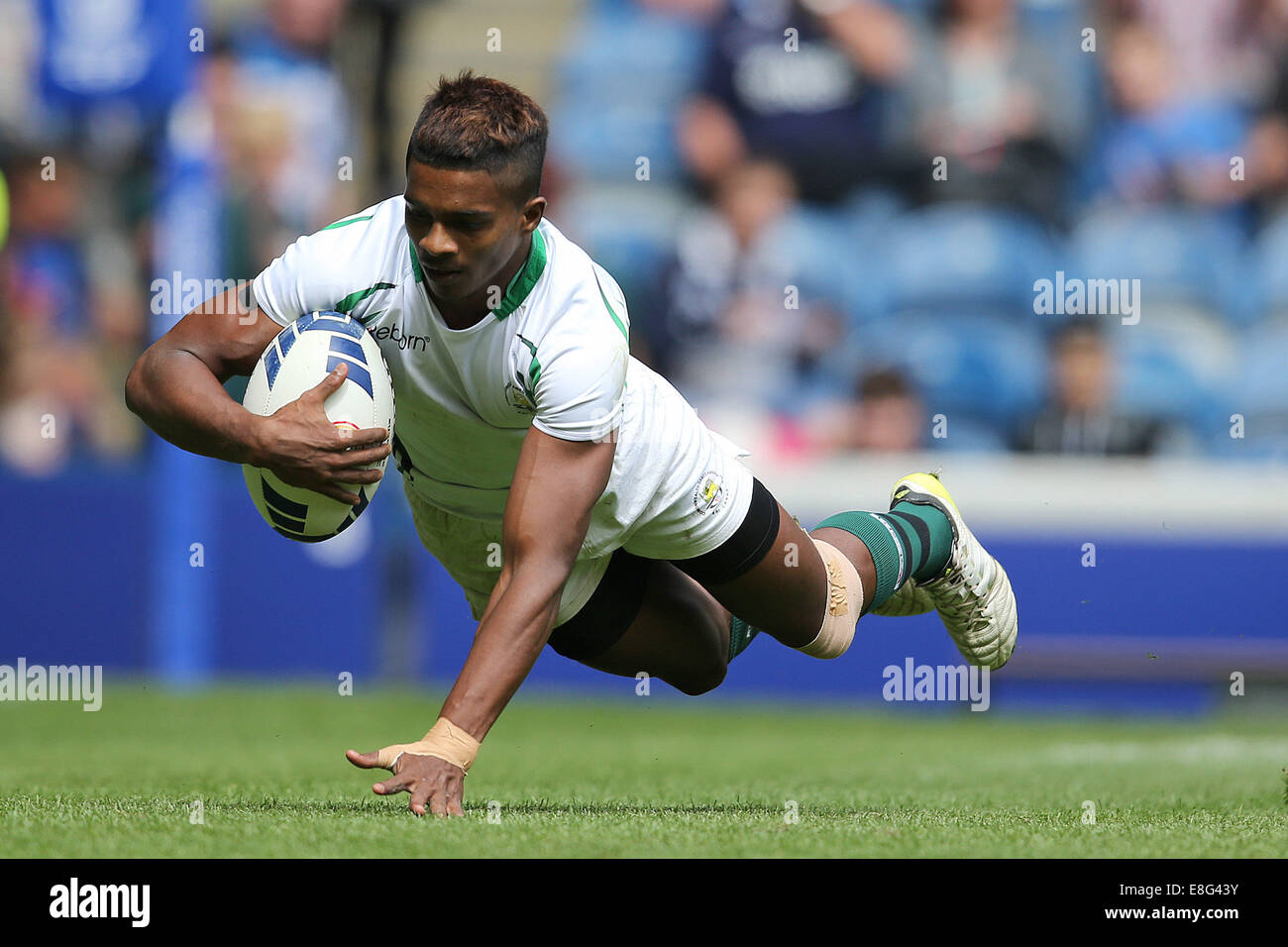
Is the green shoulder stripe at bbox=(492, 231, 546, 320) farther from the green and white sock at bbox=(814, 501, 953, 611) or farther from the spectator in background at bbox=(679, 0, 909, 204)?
the spectator in background at bbox=(679, 0, 909, 204)

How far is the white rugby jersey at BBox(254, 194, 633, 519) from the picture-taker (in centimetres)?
468

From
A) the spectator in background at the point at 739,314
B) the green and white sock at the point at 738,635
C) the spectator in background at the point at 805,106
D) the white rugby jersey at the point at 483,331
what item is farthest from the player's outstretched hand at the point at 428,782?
the spectator in background at the point at 805,106

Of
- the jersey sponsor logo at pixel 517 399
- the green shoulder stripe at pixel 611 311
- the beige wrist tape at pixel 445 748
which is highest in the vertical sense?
the green shoulder stripe at pixel 611 311

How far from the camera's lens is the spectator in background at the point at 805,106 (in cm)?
1345

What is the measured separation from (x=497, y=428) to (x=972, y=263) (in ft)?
27.7

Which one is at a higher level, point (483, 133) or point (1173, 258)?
point (1173, 258)

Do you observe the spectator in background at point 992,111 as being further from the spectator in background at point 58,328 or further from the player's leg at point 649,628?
the player's leg at point 649,628

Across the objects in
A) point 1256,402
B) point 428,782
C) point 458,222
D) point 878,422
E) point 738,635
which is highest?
point 1256,402

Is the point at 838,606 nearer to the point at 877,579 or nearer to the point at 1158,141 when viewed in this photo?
the point at 877,579

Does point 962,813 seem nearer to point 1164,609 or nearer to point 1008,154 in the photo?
point 1164,609

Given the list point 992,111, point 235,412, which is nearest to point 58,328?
point 992,111

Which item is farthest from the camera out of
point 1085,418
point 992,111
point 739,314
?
point 992,111

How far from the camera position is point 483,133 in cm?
445

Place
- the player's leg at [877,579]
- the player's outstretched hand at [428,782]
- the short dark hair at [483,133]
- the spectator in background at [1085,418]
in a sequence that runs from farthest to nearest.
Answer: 1. the spectator in background at [1085,418]
2. the player's leg at [877,579]
3. the short dark hair at [483,133]
4. the player's outstretched hand at [428,782]
